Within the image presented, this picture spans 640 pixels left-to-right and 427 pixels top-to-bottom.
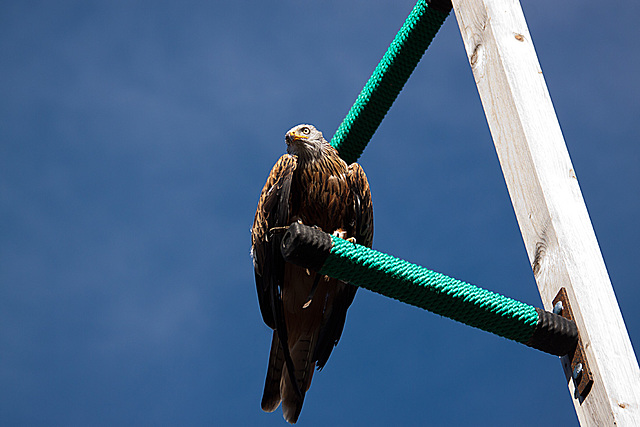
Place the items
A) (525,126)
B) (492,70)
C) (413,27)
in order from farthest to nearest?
(413,27) < (492,70) < (525,126)

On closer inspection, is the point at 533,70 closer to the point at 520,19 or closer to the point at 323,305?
the point at 520,19

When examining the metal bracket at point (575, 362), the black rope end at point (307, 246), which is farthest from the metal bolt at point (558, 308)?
the black rope end at point (307, 246)

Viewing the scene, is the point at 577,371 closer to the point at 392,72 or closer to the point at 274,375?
the point at 392,72

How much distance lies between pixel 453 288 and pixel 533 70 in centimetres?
54

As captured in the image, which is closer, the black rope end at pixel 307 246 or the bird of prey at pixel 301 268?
the black rope end at pixel 307 246

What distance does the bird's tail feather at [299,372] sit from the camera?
2789 millimetres

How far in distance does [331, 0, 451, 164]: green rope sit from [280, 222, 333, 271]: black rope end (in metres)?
0.82

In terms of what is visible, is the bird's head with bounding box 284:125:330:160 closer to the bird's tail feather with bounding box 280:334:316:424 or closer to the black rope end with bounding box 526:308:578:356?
the bird's tail feather with bounding box 280:334:316:424

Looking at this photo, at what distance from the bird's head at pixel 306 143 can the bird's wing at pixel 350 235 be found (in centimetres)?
16

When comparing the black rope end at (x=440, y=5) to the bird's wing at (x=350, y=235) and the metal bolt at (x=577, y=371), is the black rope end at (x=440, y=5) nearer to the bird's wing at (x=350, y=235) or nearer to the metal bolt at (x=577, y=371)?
the bird's wing at (x=350, y=235)

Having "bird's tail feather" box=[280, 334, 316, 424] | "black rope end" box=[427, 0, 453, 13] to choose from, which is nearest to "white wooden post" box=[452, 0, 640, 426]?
"black rope end" box=[427, 0, 453, 13]

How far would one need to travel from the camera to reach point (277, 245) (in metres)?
2.74

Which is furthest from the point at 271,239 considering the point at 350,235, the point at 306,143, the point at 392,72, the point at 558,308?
the point at 558,308

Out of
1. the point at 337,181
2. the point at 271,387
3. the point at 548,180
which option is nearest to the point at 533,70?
the point at 548,180
